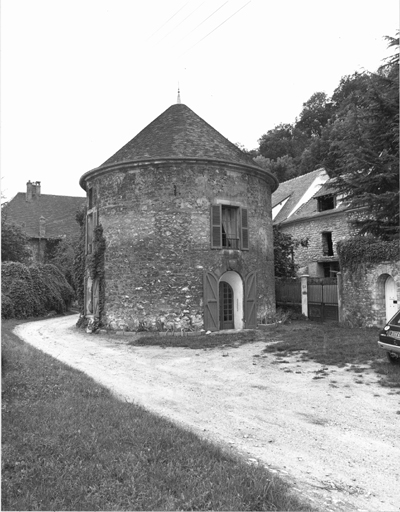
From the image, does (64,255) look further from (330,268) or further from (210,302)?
(210,302)

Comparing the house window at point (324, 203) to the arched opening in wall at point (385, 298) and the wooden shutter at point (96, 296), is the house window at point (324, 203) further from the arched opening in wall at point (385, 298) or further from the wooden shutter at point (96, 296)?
the wooden shutter at point (96, 296)

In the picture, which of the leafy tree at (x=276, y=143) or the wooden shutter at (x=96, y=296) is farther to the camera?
the leafy tree at (x=276, y=143)

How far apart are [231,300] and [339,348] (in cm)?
684

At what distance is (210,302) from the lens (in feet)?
55.8

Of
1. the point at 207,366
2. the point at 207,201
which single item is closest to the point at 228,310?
the point at 207,201

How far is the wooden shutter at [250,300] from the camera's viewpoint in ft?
59.1

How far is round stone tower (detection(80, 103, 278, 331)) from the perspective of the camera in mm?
16812

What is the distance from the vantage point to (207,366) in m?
10.7

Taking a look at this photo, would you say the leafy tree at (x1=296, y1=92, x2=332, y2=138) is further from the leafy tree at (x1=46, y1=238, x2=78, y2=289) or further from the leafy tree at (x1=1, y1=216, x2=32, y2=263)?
the leafy tree at (x1=1, y1=216, x2=32, y2=263)

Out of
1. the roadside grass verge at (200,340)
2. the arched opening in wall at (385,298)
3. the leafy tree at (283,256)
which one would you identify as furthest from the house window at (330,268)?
the roadside grass verge at (200,340)

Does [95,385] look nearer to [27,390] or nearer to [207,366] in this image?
[27,390]

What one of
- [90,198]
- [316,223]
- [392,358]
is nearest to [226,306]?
[90,198]

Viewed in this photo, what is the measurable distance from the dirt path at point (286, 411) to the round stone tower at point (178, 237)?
4.48 m

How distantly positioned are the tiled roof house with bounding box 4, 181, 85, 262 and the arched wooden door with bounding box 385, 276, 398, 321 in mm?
29455
